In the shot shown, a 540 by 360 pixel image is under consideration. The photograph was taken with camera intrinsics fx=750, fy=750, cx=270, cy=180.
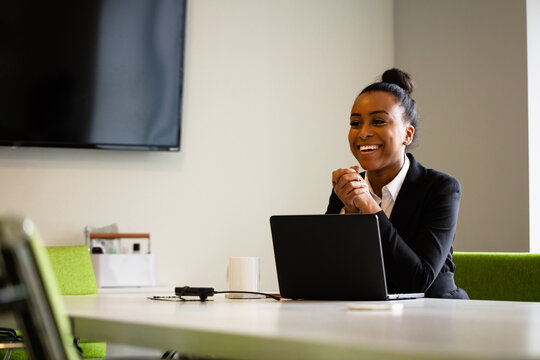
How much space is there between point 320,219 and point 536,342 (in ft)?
2.81

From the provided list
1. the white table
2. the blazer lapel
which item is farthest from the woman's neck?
the white table

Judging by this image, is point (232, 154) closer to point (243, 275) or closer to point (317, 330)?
point (243, 275)

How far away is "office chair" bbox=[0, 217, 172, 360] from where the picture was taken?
76 centimetres

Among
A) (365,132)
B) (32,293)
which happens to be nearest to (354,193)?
(365,132)

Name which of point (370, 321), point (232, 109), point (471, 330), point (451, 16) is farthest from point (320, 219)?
point (451, 16)

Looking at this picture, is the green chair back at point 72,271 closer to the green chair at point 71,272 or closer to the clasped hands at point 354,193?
the green chair at point 71,272

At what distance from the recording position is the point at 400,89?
7.83 feet

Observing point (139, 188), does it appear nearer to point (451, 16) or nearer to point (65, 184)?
point (65, 184)

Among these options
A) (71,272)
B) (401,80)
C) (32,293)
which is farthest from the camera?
(71,272)

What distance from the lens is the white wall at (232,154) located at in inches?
148

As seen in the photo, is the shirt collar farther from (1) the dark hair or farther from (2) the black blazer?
(1) the dark hair

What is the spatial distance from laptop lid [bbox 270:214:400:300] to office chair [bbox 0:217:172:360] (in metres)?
0.89

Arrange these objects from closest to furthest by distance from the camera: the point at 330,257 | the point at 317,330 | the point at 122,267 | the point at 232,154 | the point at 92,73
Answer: the point at 317,330 → the point at 330,257 → the point at 122,267 → the point at 92,73 → the point at 232,154

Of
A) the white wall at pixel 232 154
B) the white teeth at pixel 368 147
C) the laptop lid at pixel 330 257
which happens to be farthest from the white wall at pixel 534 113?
the laptop lid at pixel 330 257
